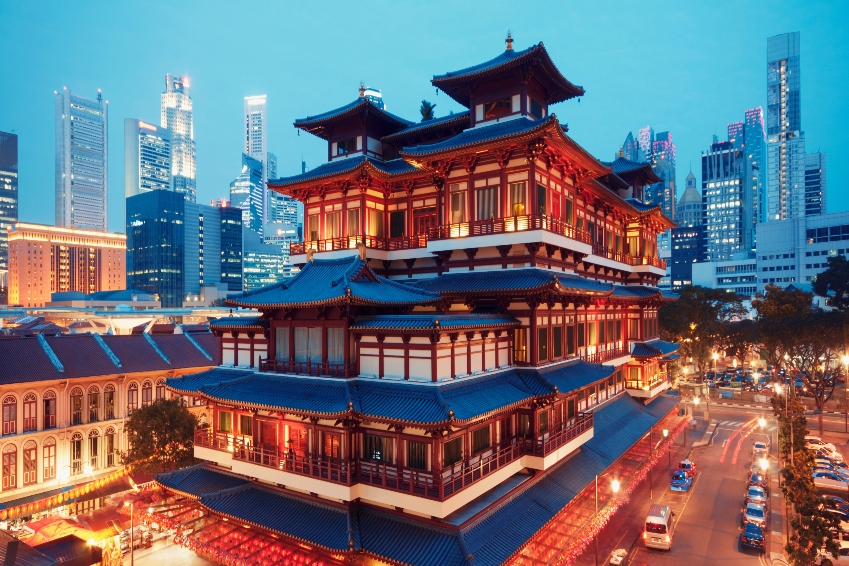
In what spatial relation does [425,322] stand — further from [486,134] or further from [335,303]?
[486,134]

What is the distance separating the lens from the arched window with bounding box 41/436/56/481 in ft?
127

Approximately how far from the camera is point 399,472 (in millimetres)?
21719

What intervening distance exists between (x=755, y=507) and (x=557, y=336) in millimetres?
19514

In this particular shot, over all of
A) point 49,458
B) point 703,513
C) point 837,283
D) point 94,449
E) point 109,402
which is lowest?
point 703,513

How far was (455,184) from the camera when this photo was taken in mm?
30641

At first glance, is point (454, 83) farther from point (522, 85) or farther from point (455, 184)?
point (455, 184)

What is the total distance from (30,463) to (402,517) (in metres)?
32.7

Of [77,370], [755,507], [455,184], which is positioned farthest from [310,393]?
[755,507]

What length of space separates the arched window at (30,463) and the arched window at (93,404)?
13.8ft

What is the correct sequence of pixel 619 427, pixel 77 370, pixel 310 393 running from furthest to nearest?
pixel 77 370, pixel 619 427, pixel 310 393

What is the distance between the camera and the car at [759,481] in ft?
132

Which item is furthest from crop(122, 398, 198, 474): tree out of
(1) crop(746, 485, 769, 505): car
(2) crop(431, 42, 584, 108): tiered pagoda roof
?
(1) crop(746, 485, 769, 505): car

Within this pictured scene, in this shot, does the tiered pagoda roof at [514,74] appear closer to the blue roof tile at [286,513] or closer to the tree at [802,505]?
the blue roof tile at [286,513]

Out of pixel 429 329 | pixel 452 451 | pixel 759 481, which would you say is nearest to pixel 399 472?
pixel 452 451
